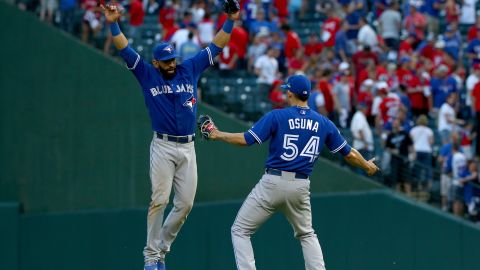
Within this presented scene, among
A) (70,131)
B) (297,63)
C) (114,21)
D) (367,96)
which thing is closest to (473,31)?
(367,96)

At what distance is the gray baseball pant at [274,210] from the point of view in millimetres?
11352

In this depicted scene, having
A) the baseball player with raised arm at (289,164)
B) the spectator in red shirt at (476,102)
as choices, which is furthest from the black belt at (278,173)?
the spectator in red shirt at (476,102)

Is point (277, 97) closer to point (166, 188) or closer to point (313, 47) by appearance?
point (313, 47)

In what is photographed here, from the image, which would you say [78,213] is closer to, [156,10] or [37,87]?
[37,87]

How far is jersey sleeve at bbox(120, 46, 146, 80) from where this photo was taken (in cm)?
1171

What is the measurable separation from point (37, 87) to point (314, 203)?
427 centimetres

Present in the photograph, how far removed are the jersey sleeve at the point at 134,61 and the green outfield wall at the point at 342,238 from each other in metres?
4.11

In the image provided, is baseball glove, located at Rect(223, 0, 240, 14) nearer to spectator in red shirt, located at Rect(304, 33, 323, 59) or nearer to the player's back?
the player's back

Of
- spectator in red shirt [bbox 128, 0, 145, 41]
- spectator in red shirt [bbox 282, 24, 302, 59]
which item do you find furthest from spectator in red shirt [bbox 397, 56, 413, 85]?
spectator in red shirt [bbox 128, 0, 145, 41]

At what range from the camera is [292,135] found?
11281mm

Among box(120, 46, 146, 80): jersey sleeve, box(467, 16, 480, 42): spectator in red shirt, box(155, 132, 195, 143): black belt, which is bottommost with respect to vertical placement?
box(155, 132, 195, 143): black belt

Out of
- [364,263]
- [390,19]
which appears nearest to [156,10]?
[390,19]

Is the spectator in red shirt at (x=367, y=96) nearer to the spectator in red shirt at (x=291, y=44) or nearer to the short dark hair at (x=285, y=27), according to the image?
the spectator in red shirt at (x=291, y=44)

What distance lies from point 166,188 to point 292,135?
57.9 inches
